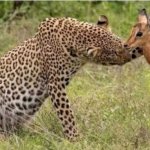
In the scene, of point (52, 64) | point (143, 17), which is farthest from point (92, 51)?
point (143, 17)

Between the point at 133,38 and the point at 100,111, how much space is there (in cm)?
99

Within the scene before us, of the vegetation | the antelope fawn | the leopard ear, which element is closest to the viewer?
the vegetation

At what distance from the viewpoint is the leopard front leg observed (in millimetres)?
8758

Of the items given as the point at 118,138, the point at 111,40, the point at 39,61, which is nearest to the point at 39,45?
the point at 39,61

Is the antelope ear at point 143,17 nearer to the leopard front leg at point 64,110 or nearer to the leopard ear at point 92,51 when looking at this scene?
the leopard ear at point 92,51

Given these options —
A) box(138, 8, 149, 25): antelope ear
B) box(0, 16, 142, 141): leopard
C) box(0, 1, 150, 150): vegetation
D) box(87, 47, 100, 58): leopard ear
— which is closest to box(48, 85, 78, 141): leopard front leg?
box(0, 16, 142, 141): leopard

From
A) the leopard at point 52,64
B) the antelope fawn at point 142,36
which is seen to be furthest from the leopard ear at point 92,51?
the antelope fawn at point 142,36

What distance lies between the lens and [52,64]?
8.80 meters

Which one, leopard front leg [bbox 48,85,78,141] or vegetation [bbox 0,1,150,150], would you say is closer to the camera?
vegetation [bbox 0,1,150,150]

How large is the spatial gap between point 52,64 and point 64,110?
0.49m

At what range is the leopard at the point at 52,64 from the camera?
8.67 m

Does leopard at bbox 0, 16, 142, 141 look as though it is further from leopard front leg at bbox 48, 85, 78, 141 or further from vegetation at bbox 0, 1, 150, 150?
vegetation at bbox 0, 1, 150, 150

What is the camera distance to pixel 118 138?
8.35 metres

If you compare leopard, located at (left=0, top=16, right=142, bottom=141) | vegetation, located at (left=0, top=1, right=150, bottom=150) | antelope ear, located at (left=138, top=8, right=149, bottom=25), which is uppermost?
antelope ear, located at (left=138, top=8, right=149, bottom=25)
